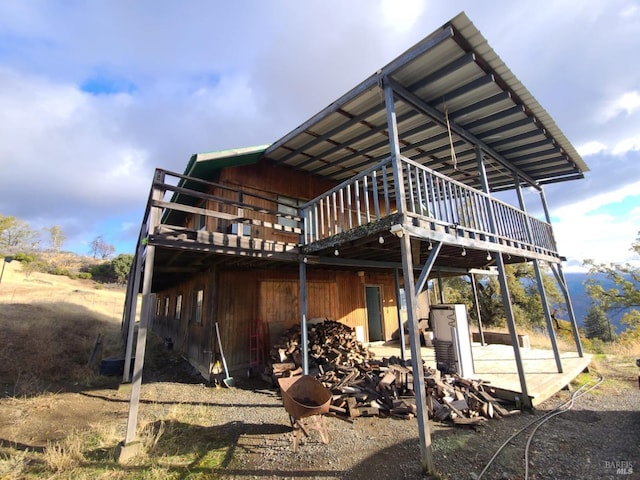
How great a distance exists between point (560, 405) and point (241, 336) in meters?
8.16

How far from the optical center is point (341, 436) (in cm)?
493

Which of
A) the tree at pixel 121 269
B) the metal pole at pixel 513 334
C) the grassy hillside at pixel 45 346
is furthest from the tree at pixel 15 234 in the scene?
the metal pole at pixel 513 334

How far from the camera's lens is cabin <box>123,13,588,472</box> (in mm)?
5488

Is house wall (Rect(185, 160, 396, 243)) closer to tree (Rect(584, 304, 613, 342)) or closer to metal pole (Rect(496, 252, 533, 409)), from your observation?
metal pole (Rect(496, 252, 533, 409))

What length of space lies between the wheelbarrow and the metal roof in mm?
5264

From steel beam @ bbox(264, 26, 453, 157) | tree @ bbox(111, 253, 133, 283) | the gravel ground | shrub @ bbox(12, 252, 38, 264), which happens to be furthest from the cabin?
tree @ bbox(111, 253, 133, 283)

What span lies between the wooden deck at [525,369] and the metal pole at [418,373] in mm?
3510

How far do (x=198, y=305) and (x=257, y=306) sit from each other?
2630 mm

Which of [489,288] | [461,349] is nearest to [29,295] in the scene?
[461,349]

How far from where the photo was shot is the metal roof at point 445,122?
532 centimetres

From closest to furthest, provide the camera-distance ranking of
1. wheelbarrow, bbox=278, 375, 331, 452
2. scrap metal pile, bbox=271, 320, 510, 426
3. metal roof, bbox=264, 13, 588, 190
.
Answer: wheelbarrow, bbox=278, 375, 331, 452 → metal roof, bbox=264, 13, 588, 190 → scrap metal pile, bbox=271, 320, 510, 426

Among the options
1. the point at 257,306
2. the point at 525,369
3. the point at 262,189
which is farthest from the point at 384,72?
the point at 525,369

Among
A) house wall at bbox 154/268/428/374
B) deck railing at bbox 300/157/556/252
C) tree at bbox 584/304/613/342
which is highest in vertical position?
deck railing at bbox 300/157/556/252

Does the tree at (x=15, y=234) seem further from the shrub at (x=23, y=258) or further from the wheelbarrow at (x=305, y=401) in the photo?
the wheelbarrow at (x=305, y=401)
